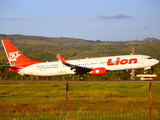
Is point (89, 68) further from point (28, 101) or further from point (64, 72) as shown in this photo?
point (28, 101)

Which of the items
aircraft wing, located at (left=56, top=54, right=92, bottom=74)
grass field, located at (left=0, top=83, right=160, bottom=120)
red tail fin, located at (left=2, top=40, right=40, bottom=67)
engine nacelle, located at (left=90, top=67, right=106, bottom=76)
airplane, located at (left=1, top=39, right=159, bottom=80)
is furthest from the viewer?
red tail fin, located at (left=2, top=40, right=40, bottom=67)

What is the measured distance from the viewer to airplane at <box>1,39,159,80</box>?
116 feet

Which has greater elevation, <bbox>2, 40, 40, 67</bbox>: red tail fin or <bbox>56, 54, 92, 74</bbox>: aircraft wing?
<bbox>2, 40, 40, 67</bbox>: red tail fin

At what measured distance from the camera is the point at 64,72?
1428 inches

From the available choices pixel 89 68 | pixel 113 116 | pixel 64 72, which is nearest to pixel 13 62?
pixel 64 72

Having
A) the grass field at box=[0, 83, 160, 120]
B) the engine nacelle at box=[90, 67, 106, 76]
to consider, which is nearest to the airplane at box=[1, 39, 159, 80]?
the engine nacelle at box=[90, 67, 106, 76]

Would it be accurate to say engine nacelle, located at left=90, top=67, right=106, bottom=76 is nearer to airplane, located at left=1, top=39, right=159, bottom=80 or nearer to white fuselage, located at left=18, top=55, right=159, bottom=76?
airplane, located at left=1, top=39, right=159, bottom=80

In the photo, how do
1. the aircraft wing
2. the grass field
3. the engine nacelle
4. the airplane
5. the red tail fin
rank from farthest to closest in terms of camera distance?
the red tail fin < the airplane < the engine nacelle < the aircraft wing < the grass field

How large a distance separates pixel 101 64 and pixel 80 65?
3150 mm

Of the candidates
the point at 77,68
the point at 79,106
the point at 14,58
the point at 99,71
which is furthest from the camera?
the point at 14,58

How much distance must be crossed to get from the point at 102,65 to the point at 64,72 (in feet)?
18.4

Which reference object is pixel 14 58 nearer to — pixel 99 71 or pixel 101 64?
pixel 99 71

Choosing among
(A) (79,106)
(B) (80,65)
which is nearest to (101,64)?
(B) (80,65)

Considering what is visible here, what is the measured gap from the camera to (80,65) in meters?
36.7
